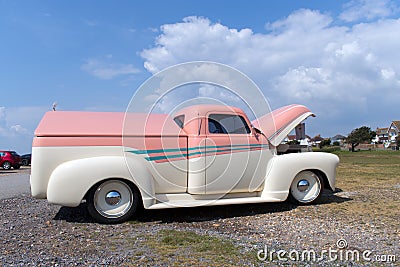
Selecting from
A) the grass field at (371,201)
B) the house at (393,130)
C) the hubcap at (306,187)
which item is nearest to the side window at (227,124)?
the hubcap at (306,187)

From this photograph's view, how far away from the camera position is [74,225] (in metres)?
5.94

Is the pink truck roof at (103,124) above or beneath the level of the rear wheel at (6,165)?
above

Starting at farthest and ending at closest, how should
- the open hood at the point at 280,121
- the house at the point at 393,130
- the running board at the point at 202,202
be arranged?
the house at the point at 393,130 < the open hood at the point at 280,121 < the running board at the point at 202,202

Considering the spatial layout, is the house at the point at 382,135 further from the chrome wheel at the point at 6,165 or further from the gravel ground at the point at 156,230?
the gravel ground at the point at 156,230

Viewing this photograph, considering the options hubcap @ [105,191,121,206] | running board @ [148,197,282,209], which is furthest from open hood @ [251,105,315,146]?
hubcap @ [105,191,121,206]

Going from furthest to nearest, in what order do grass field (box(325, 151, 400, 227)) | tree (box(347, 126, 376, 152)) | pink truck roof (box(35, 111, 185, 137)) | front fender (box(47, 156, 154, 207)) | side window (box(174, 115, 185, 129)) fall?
tree (box(347, 126, 376, 152))
side window (box(174, 115, 185, 129))
grass field (box(325, 151, 400, 227))
pink truck roof (box(35, 111, 185, 137))
front fender (box(47, 156, 154, 207))

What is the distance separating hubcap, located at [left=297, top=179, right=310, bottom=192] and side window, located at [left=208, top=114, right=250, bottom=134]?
1.69 m

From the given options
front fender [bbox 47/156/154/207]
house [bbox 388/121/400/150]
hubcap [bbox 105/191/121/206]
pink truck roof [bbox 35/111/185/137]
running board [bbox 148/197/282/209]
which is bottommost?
running board [bbox 148/197/282/209]

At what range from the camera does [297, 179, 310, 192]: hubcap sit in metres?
7.36

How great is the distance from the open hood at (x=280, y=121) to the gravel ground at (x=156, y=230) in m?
1.61

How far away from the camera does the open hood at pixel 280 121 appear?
23.4 feet

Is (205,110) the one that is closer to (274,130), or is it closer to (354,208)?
(274,130)

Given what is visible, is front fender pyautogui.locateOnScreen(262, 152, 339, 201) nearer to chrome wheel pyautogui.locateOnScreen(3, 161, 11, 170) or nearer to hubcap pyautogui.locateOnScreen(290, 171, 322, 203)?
hubcap pyautogui.locateOnScreen(290, 171, 322, 203)

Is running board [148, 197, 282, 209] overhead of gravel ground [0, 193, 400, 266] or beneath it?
overhead
